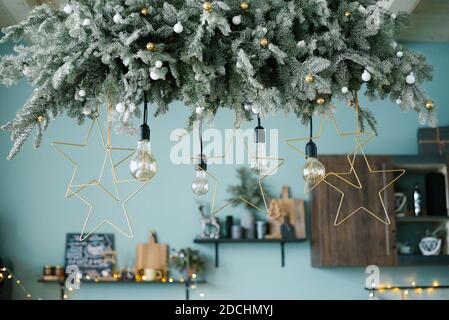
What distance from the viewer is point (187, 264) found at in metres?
4.75

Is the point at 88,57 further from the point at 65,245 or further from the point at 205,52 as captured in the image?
the point at 65,245

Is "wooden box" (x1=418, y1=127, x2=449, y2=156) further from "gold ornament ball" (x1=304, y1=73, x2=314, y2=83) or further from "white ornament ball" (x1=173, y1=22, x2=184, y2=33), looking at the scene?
"white ornament ball" (x1=173, y1=22, x2=184, y2=33)

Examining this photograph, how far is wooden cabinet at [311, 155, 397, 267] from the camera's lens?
15.5 ft

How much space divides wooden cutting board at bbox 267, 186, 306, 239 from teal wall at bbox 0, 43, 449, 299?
118mm

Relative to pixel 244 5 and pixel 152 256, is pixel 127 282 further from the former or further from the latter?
pixel 244 5

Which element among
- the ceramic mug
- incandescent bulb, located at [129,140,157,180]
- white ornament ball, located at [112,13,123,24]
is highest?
white ornament ball, located at [112,13,123,24]

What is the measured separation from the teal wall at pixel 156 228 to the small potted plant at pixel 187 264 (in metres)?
0.16

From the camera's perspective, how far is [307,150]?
247cm

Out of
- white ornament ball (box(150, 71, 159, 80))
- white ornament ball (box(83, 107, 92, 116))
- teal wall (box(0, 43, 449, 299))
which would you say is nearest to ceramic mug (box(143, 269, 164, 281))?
teal wall (box(0, 43, 449, 299))

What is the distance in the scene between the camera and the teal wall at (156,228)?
4871mm

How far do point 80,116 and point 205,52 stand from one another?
1.86ft

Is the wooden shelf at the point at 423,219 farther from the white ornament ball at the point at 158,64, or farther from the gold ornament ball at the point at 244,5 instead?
the white ornament ball at the point at 158,64

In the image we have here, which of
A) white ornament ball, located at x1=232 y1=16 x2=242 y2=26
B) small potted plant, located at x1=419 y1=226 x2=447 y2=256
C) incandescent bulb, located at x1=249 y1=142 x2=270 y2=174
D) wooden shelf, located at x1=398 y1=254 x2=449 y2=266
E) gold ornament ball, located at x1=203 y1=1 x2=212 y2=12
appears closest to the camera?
gold ornament ball, located at x1=203 y1=1 x2=212 y2=12
